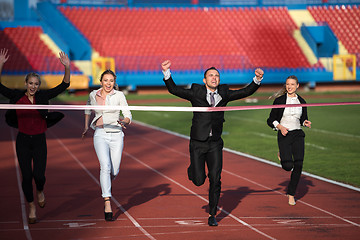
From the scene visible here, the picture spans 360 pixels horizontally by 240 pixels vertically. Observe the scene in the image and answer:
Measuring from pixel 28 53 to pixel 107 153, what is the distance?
37179 millimetres

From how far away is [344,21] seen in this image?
55312 millimetres

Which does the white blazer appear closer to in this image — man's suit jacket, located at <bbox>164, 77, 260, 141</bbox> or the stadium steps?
man's suit jacket, located at <bbox>164, 77, 260, 141</bbox>

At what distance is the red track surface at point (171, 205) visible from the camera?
7520 mm

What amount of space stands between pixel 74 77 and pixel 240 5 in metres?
19.0

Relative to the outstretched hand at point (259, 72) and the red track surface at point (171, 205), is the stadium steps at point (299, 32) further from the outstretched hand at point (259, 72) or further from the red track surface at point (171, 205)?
the outstretched hand at point (259, 72)

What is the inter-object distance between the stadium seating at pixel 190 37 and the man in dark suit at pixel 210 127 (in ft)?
125

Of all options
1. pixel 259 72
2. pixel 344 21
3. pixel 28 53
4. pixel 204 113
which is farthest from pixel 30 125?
pixel 344 21

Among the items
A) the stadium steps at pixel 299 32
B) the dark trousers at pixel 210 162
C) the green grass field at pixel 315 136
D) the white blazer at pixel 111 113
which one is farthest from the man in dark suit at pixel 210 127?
the stadium steps at pixel 299 32

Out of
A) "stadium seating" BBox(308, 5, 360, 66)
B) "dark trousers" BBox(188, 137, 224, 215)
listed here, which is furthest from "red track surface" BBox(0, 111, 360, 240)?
"stadium seating" BBox(308, 5, 360, 66)

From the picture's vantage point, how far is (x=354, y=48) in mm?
52969

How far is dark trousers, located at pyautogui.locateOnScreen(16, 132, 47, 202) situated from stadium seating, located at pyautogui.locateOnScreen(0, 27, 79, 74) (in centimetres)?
3503

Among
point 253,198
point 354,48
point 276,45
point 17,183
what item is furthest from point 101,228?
point 354,48

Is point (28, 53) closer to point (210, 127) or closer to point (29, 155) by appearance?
point (29, 155)

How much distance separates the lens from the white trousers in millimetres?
8227
